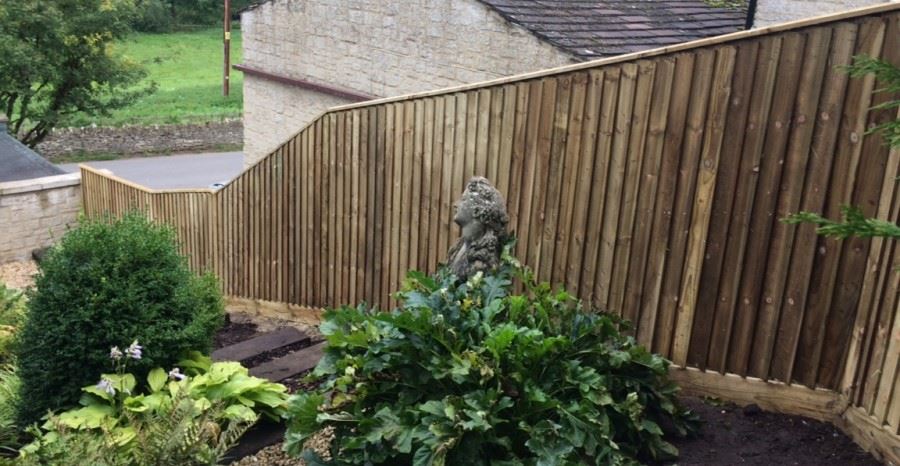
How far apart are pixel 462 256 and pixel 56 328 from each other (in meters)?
2.37

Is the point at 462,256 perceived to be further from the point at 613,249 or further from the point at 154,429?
the point at 154,429

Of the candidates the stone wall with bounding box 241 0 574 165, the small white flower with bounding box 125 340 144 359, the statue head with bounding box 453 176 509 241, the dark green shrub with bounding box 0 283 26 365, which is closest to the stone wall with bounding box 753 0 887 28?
the stone wall with bounding box 241 0 574 165

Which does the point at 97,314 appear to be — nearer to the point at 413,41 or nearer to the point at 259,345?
the point at 259,345

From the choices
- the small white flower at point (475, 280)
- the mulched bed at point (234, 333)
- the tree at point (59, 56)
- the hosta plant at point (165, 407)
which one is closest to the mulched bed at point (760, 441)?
the small white flower at point (475, 280)

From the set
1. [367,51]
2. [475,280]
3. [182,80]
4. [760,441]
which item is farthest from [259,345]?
[182,80]

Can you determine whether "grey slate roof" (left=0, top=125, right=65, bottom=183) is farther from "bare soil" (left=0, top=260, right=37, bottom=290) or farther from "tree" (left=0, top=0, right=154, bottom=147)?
"tree" (left=0, top=0, right=154, bottom=147)

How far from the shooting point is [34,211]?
539 inches

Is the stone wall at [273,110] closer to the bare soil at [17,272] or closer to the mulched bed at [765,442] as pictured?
the bare soil at [17,272]

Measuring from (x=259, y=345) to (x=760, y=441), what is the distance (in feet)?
13.5

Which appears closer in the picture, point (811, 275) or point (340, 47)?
point (811, 275)

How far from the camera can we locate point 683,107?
493cm

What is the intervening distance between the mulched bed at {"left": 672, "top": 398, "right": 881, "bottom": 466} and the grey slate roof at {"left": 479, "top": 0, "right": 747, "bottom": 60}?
225 inches

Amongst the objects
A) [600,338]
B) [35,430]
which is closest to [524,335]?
[600,338]

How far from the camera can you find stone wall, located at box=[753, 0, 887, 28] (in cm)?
842
